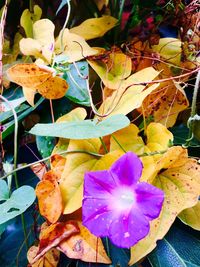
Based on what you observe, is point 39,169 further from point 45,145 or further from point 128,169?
point 128,169

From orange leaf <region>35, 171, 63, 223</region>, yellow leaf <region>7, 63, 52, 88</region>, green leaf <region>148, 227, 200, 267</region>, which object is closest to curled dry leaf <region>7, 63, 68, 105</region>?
yellow leaf <region>7, 63, 52, 88</region>

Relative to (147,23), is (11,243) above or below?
below

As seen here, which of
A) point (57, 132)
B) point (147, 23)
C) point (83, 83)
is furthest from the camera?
point (147, 23)

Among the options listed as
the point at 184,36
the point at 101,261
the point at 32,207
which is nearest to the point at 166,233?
the point at 101,261

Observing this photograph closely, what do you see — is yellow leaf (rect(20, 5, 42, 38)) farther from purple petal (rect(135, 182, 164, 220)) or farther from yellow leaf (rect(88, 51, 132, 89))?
purple petal (rect(135, 182, 164, 220))

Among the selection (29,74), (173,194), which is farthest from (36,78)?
(173,194)

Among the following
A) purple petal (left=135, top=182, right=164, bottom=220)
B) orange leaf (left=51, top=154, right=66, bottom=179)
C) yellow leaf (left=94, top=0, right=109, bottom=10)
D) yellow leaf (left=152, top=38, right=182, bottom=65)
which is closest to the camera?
purple petal (left=135, top=182, right=164, bottom=220)

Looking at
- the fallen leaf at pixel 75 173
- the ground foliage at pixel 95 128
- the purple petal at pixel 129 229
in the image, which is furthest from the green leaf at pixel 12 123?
the purple petal at pixel 129 229

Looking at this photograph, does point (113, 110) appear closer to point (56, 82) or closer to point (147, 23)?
point (56, 82)
